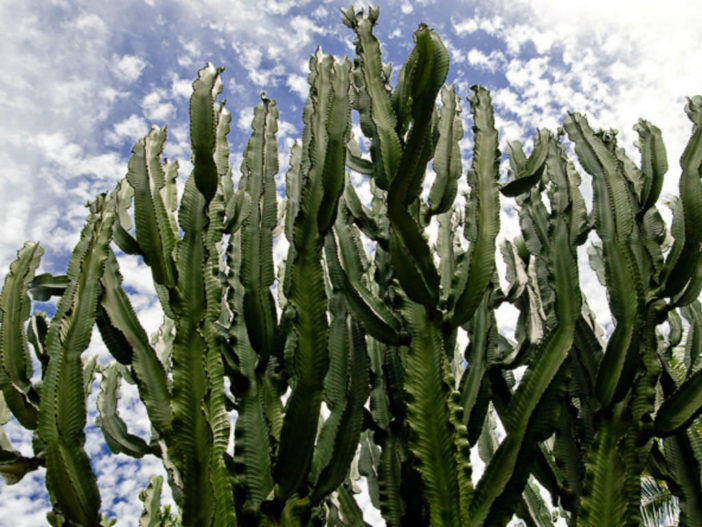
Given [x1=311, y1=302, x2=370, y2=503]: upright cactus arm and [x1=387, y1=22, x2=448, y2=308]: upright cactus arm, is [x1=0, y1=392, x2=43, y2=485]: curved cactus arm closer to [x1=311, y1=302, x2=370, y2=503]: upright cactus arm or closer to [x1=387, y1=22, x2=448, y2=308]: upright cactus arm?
[x1=311, y1=302, x2=370, y2=503]: upright cactus arm

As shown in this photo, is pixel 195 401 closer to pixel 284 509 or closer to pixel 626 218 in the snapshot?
pixel 284 509

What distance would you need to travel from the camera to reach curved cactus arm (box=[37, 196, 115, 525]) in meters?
1.52

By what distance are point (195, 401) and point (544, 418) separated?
0.93 meters

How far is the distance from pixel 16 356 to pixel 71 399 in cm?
60

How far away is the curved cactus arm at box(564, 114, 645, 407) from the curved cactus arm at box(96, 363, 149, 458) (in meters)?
1.72

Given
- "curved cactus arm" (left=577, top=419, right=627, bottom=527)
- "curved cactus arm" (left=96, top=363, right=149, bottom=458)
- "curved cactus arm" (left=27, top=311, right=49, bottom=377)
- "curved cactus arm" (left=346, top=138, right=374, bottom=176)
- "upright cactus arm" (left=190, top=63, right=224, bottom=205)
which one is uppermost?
"curved cactus arm" (left=346, top=138, right=374, bottom=176)

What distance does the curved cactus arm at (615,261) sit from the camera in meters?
1.79

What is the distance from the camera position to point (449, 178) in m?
2.25

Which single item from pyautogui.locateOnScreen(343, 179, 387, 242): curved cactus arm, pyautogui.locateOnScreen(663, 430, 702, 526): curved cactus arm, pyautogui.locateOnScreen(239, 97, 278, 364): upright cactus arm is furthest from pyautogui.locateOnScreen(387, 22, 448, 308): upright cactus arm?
pyautogui.locateOnScreen(663, 430, 702, 526): curved cactus arm

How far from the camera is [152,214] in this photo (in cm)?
194

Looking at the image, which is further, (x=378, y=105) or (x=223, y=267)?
(x=223, y=267)

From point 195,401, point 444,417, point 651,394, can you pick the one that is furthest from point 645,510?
point 195,401

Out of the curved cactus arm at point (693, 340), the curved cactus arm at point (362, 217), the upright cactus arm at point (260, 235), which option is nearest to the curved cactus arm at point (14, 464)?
the upright cactus arm at point (260, 235)

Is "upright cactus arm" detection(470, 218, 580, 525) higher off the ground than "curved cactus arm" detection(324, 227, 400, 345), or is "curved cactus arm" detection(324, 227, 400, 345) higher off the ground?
"curved cactus arm" detection(324, 227, 400, 345)
